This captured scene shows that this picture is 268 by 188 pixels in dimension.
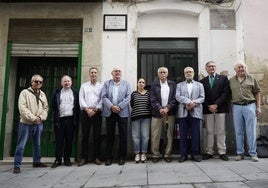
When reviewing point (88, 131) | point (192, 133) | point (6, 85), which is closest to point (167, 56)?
point (192, 133)

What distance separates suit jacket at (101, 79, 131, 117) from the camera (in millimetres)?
6309

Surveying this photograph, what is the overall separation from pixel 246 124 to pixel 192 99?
4.11ft

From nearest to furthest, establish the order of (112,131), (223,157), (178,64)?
(223,157)
(112,131)
(178,64)

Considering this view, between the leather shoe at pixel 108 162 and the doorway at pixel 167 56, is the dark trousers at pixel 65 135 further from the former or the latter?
the doorway at pixel 167 56

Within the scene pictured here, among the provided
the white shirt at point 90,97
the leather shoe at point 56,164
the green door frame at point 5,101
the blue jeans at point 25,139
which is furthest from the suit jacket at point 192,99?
the green door frame at point 5,101

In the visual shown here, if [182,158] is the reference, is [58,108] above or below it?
above

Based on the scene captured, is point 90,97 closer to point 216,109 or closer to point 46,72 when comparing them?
point 46,72

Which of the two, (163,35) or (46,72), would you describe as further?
(46,72)

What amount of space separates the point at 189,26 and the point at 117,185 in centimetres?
494

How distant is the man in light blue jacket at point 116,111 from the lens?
628cm

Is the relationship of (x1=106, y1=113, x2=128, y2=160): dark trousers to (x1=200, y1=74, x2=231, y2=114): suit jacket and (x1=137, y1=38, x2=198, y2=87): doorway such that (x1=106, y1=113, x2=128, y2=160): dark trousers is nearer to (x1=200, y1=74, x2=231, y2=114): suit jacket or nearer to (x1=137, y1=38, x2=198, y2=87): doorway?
(x1=137, y1=38, x2=198, y2=87): doorway

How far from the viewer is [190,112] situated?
6.31 m

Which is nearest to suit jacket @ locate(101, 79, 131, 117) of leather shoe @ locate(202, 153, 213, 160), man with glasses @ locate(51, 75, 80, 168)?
man with glasses @ locate(51, 75, 80, 168)

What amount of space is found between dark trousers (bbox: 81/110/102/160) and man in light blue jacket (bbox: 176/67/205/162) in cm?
179
